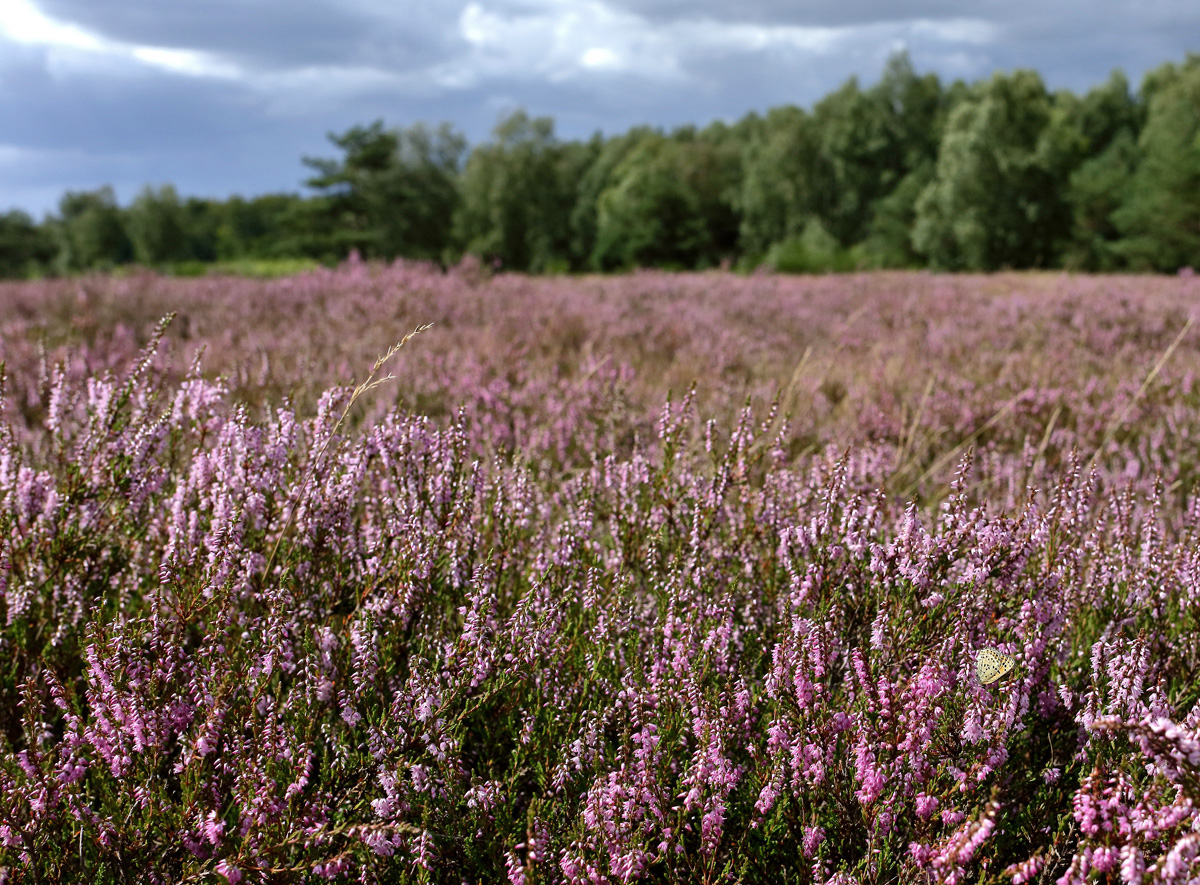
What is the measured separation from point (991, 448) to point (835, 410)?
1.13m

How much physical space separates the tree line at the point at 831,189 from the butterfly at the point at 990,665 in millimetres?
31564

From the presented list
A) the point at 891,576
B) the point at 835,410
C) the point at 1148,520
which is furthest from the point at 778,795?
the point at 835,410

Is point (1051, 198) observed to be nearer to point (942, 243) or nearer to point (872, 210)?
point (942, 243)

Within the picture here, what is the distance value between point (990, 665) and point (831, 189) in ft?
196

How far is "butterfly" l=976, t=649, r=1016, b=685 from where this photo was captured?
1668 mm

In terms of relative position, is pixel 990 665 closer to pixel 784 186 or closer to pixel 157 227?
pixel 784 186

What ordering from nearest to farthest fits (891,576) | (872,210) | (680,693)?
(680,693), (891,576), (872,210)

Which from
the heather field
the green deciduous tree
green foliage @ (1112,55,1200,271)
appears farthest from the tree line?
the green deciduous tree

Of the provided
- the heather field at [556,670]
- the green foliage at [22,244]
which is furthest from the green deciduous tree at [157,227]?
the heather field at [556,670]

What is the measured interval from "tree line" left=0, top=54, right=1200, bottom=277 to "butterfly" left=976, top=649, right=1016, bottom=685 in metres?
31.6

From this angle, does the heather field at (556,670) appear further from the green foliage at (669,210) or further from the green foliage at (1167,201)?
the green foliage at (669,210)

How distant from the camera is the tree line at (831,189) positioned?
1591 inches

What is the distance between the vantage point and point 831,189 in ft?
186

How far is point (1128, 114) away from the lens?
58.2 metres
